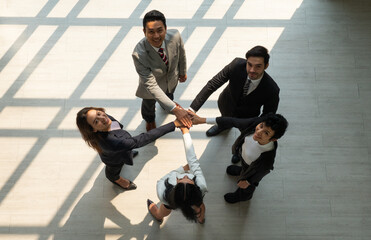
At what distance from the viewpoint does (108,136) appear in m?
3.29

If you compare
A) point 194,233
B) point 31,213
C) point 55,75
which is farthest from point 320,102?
point 31,213

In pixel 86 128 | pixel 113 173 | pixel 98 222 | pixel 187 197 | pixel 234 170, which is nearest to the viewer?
pixel 187 197

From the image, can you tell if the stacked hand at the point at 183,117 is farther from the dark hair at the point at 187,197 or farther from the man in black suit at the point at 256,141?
the dark hair at the point at 187,197

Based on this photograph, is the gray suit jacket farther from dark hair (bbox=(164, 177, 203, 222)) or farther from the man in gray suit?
dark hair (bbox=(164, 177, 203, 222))

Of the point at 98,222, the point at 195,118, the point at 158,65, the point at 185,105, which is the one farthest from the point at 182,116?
the point at 98,222

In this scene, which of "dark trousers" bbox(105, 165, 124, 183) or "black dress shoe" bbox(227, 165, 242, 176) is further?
"black dress shoe" bbox(227, 165, 242, 176)

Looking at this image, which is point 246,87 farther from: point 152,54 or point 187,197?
point 187,197

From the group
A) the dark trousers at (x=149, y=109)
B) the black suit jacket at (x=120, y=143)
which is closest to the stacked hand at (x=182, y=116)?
the black suit jacket at (x=120, y=143)

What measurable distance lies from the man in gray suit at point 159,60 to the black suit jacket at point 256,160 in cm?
46

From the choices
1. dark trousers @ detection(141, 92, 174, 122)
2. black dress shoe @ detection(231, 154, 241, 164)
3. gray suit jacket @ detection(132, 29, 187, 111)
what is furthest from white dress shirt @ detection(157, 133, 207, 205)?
black dress shoe @ detection(231, 154, 241, 164)

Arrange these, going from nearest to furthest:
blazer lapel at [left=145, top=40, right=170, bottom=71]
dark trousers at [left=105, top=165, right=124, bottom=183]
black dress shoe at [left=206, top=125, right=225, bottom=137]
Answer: blazer lapel at [left=145, top=40, right=170, bottom=71] → dark trousers at [left=105, top=165, right=124, bottom=183] → black dress shoe at [left=206, top=125, right=225, bottom=137]

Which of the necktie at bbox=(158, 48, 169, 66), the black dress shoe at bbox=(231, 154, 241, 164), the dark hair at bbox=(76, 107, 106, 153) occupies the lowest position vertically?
the black dress shoe at bbox=(231, 154, 241, 164)

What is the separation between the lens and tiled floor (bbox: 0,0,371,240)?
13.6ft

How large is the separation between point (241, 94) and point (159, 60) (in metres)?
0.85
